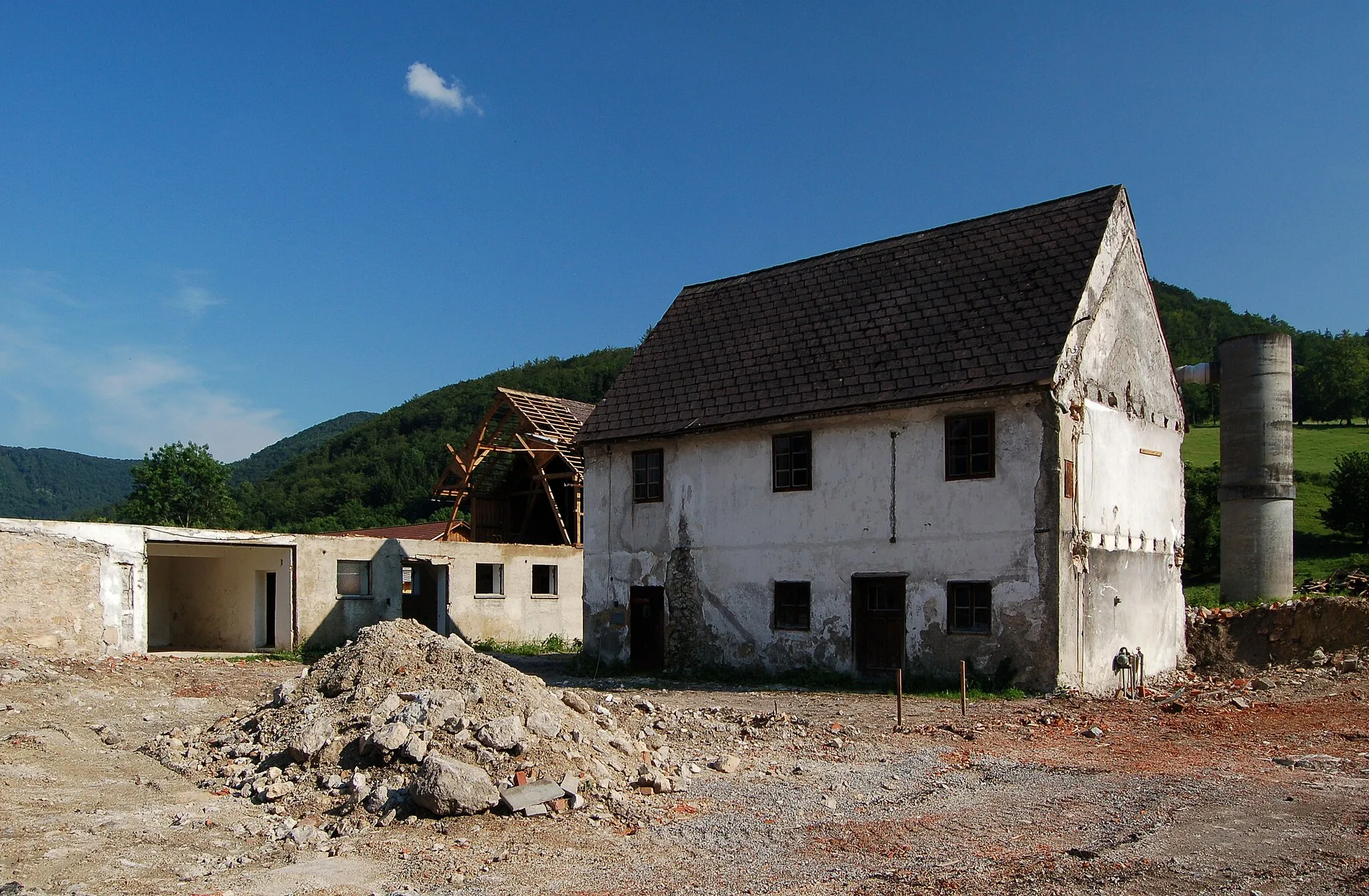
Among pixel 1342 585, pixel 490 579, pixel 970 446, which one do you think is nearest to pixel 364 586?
pixel 490 579

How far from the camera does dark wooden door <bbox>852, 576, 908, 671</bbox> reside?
60.7 ft

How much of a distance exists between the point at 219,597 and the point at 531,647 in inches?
337

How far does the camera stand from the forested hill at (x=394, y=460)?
77.1 m

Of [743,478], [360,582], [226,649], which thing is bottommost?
[226,649]

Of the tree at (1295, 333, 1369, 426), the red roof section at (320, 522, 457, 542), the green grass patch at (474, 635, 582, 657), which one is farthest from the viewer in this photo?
the tree at (1295, 333, 1369, 426)

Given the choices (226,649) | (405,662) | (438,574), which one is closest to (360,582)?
(438,574)

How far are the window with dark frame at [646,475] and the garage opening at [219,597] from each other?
9.22m

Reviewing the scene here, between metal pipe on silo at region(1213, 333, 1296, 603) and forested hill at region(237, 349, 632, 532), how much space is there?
50.5 metres

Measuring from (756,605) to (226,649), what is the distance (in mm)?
15108

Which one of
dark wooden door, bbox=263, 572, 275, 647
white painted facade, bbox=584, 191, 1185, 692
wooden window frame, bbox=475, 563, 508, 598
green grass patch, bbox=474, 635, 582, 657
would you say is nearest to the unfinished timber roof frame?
green grass patch, bbox=474, 635, 582, 657

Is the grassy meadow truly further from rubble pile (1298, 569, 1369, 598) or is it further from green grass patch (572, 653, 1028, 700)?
green grass patch (572, 653, 1028, 700)

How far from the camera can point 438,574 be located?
27766 mm

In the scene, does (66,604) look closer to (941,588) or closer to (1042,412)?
(941,588)

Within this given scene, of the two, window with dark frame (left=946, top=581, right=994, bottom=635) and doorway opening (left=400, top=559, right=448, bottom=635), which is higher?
window with dark frame (left=946, top=581, right=994, bottom=635)
